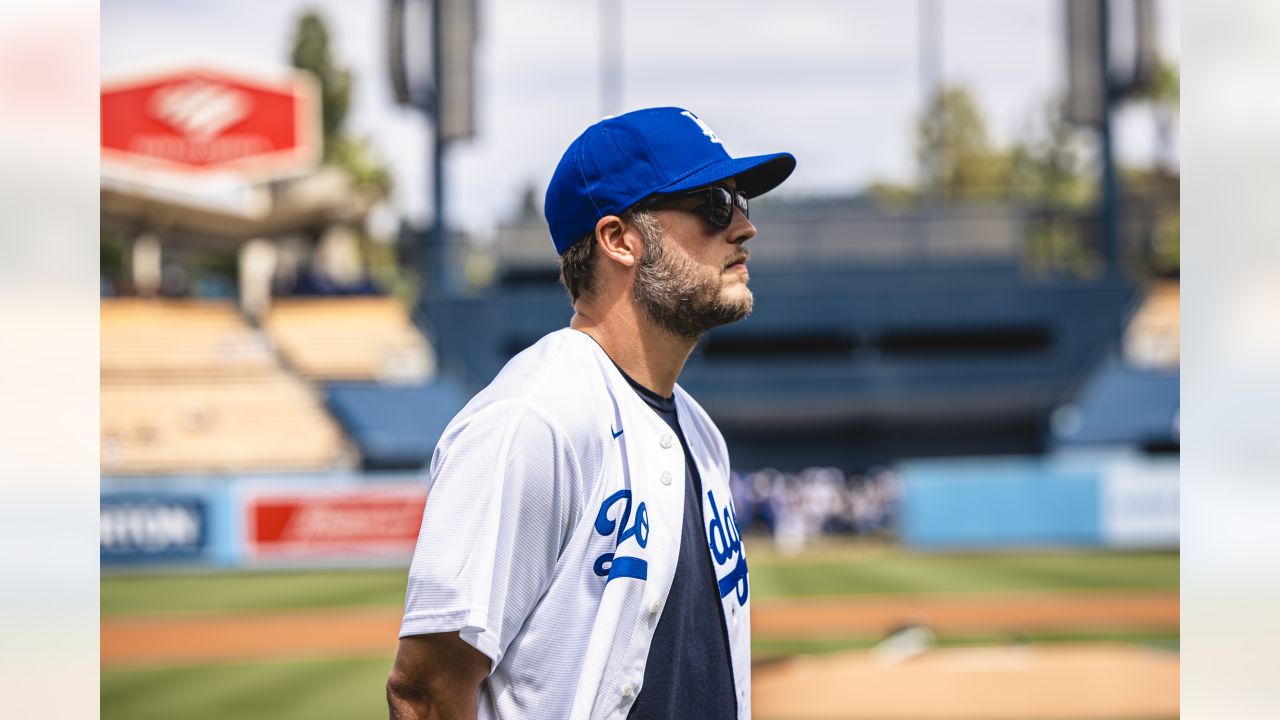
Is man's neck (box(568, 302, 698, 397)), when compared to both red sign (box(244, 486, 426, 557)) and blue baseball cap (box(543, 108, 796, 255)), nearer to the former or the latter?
blue baseball cap (box(543, 108, 796, 255))

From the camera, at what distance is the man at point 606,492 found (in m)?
1.69

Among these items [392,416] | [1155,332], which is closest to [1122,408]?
[1155,332]

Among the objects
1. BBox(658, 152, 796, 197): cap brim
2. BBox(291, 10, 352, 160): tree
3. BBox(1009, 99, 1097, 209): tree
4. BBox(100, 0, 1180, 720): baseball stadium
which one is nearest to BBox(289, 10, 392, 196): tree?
BBox(291, 10, 352, 160): tree

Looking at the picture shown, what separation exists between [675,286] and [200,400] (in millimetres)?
28355

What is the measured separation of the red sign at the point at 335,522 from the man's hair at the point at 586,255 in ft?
60.9

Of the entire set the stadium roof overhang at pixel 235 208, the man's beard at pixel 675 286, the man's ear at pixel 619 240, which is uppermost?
the stadium roof overhang at pixel 235 208

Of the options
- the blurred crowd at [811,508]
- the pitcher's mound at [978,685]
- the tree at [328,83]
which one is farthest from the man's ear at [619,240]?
the tree at [328,83]

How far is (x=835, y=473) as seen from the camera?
28906 mm

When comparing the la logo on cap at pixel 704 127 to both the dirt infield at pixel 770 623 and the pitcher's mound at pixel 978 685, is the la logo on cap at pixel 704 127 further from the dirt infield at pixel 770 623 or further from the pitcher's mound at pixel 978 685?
the dirt infield at pixel 770 623

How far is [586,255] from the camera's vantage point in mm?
2033

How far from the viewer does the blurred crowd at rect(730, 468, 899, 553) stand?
79.5 ft

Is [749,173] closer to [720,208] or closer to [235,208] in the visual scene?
[720,208]

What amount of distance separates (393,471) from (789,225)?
12.6 metres

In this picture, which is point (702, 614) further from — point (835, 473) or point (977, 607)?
point (835, 473)
